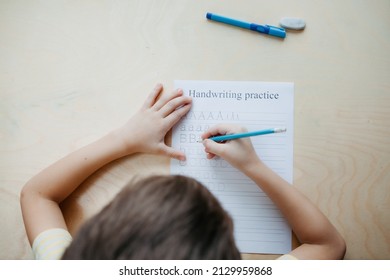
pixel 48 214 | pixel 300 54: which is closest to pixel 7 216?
pixel 48 214

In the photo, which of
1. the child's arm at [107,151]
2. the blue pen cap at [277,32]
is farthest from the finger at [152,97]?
the blue pen cap at [277,32]

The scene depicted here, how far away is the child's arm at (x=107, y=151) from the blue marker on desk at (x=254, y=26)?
6.9 inches

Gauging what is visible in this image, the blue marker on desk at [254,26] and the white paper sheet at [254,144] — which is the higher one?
the blue marker on desk at [254,26]

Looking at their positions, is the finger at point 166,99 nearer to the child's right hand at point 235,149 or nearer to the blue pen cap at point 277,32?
the child's right hand at point 235,149

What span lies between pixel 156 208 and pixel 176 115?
0.90ft

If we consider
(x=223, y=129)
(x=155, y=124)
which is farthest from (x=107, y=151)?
(x=223, y=129)

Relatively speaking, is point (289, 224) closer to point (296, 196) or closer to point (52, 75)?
point (296, 196)

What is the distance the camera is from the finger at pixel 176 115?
0.63m

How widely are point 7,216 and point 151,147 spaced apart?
0.31 metres

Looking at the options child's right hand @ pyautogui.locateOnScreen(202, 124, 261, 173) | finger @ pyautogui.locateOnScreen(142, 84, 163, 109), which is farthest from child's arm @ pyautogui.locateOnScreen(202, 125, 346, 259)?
finger @ pyautogui.locateOnScreen(142, 84, 163, 109)

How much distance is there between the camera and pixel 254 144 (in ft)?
2.08

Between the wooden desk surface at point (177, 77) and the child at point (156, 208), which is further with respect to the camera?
the wooden desk surface at point (177, 77)

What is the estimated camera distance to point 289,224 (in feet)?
2.01

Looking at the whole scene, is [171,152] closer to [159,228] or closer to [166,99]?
[166,99]
